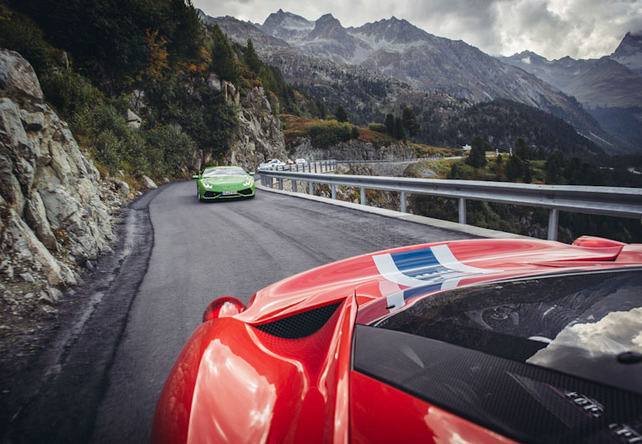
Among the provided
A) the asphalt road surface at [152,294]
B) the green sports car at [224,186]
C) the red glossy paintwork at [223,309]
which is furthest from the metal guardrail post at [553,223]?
the green sports car at [224,186]

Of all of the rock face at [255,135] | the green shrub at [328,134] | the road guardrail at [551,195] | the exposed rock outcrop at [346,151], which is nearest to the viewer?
the road guardrail at [551,195]

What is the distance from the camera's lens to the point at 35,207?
13.4ft

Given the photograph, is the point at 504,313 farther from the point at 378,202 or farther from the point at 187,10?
the point at 187,10

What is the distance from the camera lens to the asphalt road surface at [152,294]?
5.58ft

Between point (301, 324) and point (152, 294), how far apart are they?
8.25 feet

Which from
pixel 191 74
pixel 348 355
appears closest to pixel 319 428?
pixel 348 355

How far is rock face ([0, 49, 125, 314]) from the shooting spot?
3176mm

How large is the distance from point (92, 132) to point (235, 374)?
19054 millimetres

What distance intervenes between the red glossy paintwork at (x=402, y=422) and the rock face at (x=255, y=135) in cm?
3851

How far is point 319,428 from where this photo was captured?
802 mm

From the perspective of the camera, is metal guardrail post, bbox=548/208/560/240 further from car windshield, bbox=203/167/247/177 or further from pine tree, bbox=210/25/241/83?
pine tree, bbox=210/25/241/83

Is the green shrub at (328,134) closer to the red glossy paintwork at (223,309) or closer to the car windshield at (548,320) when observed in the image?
the red glossy paintwork at (223,309)

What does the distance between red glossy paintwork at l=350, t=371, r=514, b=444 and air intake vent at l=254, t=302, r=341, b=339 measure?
53cm

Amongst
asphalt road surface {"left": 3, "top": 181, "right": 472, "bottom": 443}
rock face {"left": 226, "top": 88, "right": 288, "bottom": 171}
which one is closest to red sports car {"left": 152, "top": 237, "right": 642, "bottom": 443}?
asphalt road surface {"left": 3, "top": 181, "right": 472, "bottom": 443}
